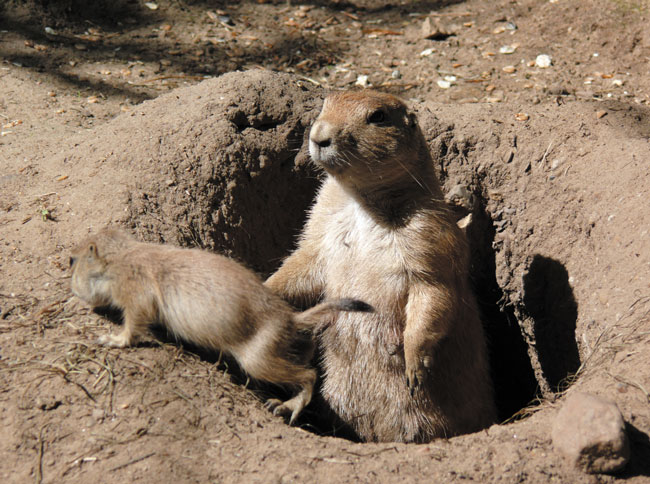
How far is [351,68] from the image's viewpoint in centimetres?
745

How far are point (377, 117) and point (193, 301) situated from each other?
62.3 inches

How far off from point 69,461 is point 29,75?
16.5 feet

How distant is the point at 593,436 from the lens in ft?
9.36

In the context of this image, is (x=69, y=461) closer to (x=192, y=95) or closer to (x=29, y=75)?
(x=192, y=95)

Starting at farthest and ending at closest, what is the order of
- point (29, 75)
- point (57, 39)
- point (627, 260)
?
point (57, 39) < point (29, 75) < point (627, 260)

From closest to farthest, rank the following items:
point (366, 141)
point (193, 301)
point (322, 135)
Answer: point (193, 301), point (322, 135), point (366, 141)

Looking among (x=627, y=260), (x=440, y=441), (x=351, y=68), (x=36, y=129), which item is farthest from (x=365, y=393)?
(x=351, y=68)

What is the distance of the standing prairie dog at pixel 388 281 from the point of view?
390cm

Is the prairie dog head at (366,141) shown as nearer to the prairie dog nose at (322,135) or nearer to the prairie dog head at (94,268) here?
the prairie dog nose at (322,135)

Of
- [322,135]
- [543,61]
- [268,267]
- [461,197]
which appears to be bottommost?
[268,267]

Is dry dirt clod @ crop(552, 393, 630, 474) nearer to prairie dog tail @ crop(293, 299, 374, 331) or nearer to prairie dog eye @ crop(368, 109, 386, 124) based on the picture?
prairie dog tail @ crop(293, 299, 374, 331)

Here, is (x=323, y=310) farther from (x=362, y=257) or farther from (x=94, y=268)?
(x=94, y=268)

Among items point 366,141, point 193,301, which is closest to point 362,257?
point 366,141

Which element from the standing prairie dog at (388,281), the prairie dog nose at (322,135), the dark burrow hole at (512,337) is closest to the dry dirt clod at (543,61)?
the dark burrow hole at (512,337)
